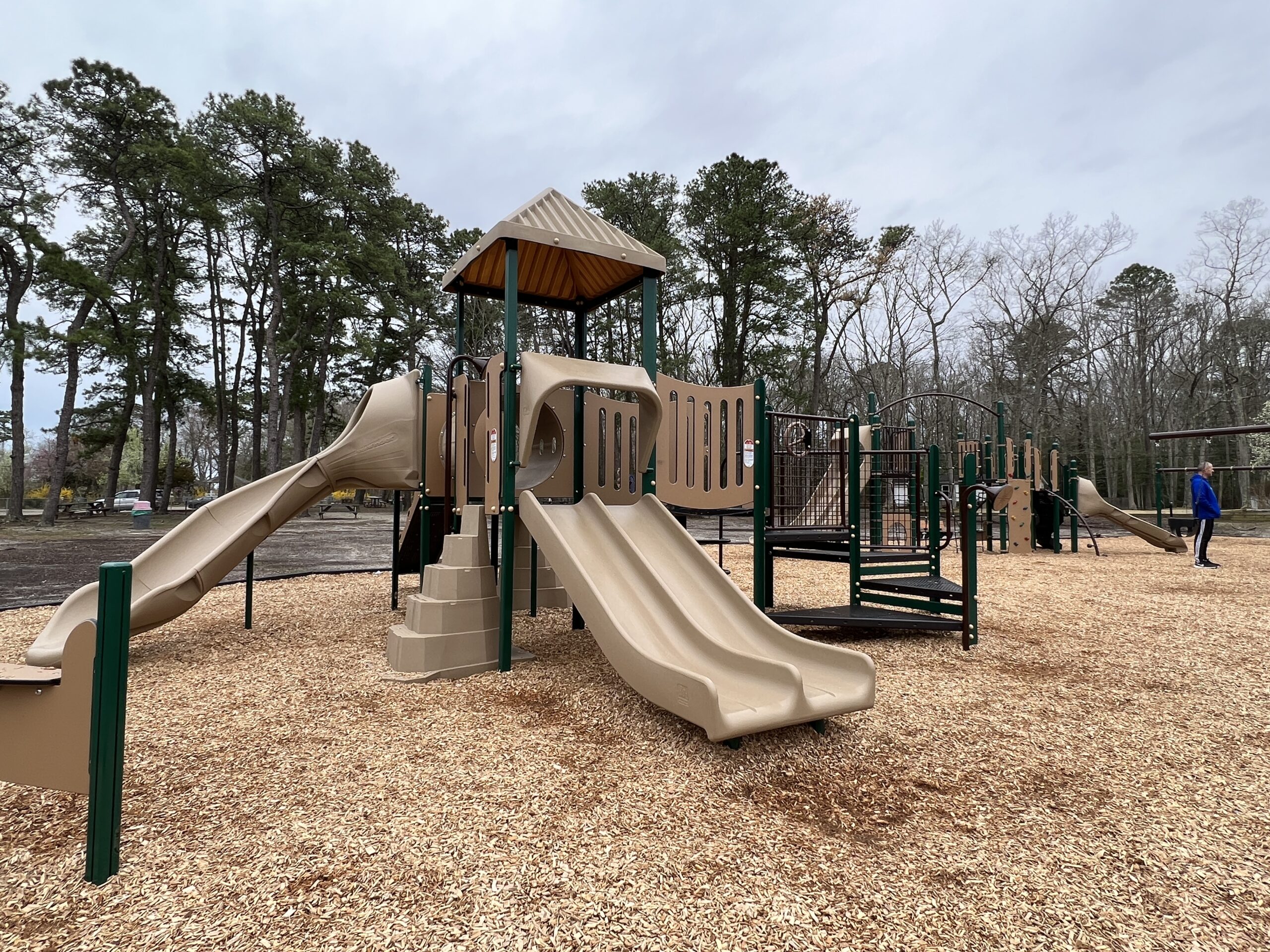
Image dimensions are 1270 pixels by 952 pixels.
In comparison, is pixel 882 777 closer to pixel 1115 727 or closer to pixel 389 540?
pixel 1115 727

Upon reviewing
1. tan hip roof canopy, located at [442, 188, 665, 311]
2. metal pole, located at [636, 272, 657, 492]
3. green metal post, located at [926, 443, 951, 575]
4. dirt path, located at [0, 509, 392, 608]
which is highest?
tan hip roof canopy, located at [442, 188, 665, 311]

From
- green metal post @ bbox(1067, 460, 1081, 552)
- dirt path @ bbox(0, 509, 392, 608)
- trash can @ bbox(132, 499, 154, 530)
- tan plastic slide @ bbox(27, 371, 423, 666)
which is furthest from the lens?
trash can @ bbox(132, 499, 154, 530)

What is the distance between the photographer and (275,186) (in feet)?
81.1

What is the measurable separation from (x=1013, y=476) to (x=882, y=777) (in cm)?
1280

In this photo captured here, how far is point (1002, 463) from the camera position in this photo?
14023 millimetres

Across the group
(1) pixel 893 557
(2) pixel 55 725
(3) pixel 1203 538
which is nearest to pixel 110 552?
(2) pixel 55 725

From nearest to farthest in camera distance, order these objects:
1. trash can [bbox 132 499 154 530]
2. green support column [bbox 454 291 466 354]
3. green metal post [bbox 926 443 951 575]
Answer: green metal post [bbox 926 443 951 575], green support column [bbox 454 291 466 354], trash can [bbox 132 499 154 530]

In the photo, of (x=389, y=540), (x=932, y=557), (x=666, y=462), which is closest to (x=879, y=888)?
(x=666, y=462)

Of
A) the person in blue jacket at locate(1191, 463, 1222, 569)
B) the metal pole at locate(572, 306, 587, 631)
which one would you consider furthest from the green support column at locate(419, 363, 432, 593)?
the person in blue jacket at locate(1191, 463, 1222, 569)

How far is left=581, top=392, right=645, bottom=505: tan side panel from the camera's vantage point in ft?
17.5

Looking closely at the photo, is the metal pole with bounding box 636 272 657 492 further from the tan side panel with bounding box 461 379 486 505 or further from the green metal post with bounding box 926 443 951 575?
the green metal post with bounding box 926 443 951 575

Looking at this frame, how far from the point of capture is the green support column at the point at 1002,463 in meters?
13.2

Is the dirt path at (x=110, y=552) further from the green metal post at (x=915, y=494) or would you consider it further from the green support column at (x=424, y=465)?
the green metal post at (x=915, y=494)

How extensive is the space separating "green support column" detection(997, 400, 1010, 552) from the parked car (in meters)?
27.1
